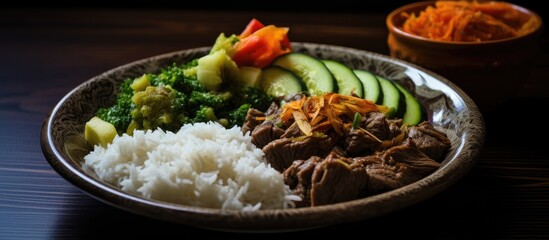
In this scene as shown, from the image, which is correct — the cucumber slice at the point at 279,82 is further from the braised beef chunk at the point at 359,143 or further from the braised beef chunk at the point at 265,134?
the braised beef chunk at the point at 359,143

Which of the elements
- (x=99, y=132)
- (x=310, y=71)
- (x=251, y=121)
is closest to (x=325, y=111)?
(x=251, y=121)

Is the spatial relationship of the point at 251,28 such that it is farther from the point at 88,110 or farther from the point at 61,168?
the point at 61,168

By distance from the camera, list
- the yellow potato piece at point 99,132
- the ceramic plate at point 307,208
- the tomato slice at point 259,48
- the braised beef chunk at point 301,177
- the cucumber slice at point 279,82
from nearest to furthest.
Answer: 1. the ceramic plate at point 307,208
2. the braised beef chunk at point 301,177
3. the yellow potato piece at point 99,132
4. the cucumber slice at point 279,82
5. the tomato slice at point 259,48

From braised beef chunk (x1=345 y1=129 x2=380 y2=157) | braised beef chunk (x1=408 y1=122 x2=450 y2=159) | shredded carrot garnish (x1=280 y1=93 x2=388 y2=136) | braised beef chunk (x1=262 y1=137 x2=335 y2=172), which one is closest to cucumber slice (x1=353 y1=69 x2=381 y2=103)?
shredded carrot garnish (x1=280 y1=93 x2=388 y2=136)

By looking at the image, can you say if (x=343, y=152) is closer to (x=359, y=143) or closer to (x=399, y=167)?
(x=359, y=143)

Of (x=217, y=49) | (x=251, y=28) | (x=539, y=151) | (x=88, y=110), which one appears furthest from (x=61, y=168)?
(x=539, y=151)

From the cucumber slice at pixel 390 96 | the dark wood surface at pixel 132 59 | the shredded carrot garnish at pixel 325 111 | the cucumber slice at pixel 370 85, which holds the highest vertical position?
the shredded carrot garnish at pixel 325 111

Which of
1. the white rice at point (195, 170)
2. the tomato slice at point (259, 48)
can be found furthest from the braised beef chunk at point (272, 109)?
the tomato slice at point (259, 48)
